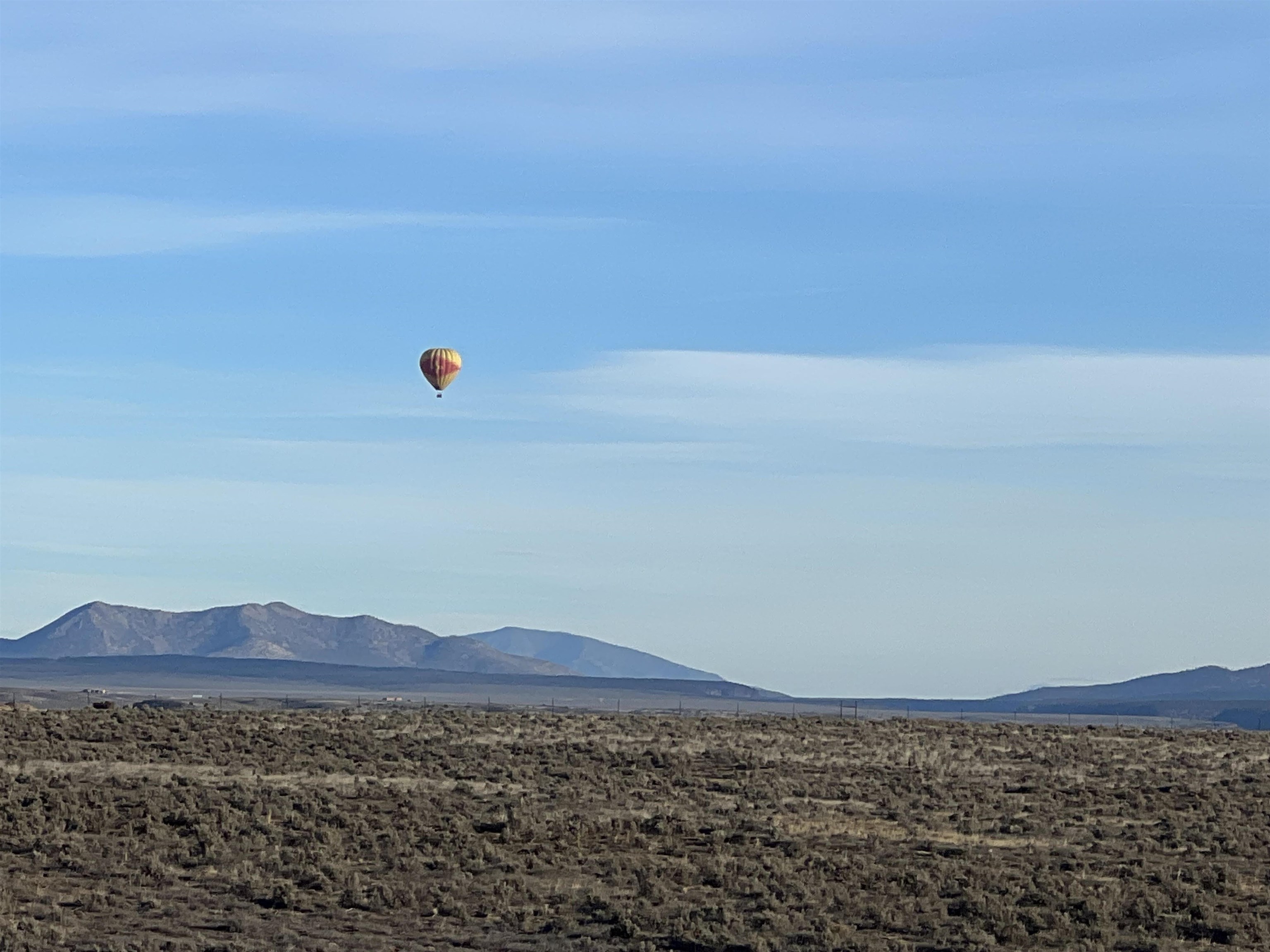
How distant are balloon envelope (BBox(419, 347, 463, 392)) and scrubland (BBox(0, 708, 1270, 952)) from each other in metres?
21.0

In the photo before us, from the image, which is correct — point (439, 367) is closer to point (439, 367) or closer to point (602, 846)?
point (439, 367)

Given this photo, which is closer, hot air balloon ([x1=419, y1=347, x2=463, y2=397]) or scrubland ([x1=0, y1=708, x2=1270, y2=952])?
scrubland ([x1=0, y1=708, x2=1270, y2=952])

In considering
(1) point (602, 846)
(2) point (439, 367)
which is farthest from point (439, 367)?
(1) point (602, 846)

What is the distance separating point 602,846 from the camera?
34.2 meters

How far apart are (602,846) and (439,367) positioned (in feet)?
144

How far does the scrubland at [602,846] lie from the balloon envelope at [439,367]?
2099 cm

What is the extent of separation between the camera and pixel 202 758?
162ft

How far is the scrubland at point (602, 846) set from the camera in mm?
25625

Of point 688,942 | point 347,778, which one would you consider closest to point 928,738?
point 347,778

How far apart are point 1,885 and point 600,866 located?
396 inches

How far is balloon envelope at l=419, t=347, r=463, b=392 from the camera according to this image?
75625 mm

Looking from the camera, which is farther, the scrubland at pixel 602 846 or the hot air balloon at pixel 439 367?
the hot air balloon at pixel 439 367

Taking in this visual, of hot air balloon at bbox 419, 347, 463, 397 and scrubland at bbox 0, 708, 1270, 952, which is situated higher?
hot air balloon at bbox 419, 347, 463, 397

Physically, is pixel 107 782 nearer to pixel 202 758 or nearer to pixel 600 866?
pixel 202 758
